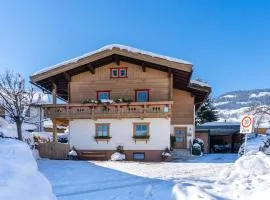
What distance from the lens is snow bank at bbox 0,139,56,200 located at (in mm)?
3375

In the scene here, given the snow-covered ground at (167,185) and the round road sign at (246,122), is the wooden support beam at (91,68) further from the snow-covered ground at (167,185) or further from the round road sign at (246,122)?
the round road sign at (246,122)

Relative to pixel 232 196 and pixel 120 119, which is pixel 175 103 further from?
pixel 232 196

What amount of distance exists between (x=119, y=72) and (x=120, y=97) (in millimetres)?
1822

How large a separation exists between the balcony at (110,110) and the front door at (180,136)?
16.7ft

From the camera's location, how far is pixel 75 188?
9820 mm

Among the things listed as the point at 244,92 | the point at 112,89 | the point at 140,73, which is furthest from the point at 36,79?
the point at 244,92

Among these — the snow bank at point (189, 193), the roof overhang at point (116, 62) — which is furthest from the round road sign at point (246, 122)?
the roof overhang at point (116, 62)

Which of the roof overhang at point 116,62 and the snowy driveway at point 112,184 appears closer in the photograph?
the snowy driveway at point 112,184

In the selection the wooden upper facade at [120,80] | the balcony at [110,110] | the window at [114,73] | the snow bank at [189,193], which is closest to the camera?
the snow bank at [189,193]

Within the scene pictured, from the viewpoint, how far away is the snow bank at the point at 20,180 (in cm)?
338

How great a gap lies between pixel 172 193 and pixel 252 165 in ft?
11.4

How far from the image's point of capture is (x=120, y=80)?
23.1 metres

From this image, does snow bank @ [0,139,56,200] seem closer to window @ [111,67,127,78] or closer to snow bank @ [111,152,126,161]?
snow bank @ [111,152,126,161]

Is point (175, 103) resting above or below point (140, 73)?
below
